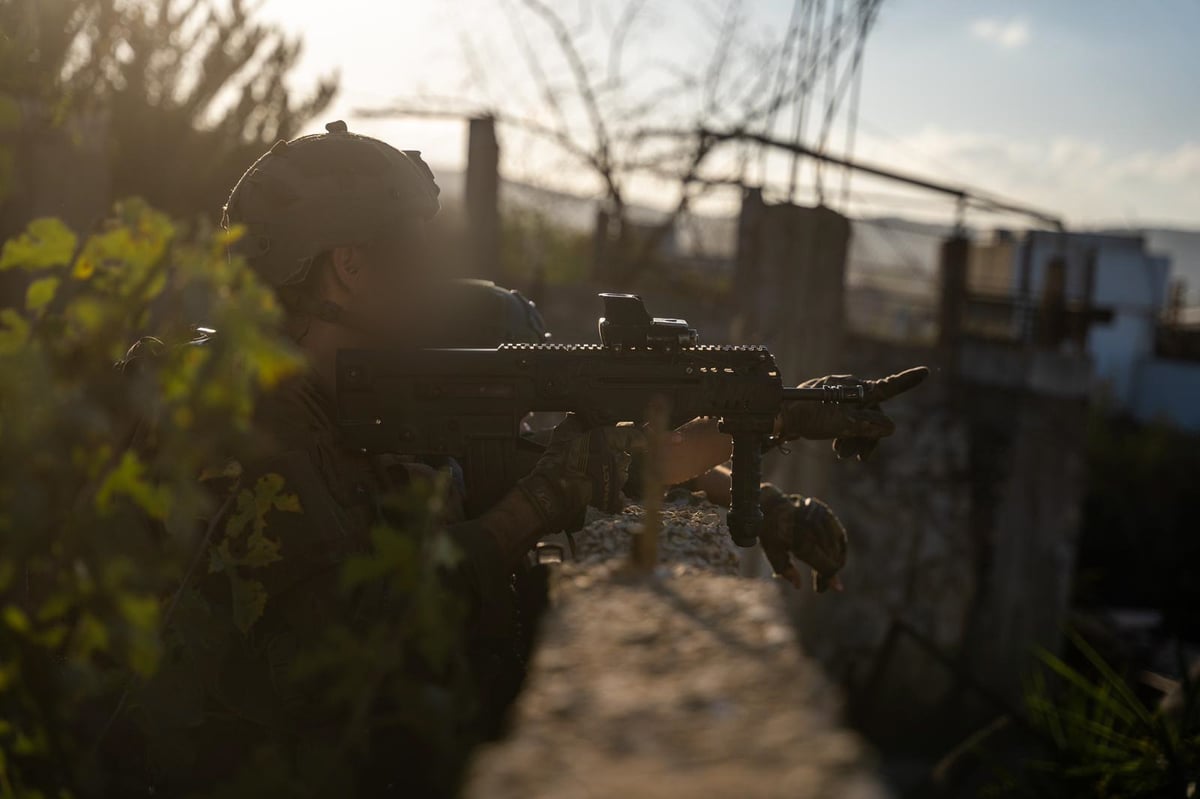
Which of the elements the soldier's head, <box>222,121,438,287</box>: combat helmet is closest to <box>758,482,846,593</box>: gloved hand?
the soldier's head

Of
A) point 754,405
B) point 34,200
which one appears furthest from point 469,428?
point 34,200

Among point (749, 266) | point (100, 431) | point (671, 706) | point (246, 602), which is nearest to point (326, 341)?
point (246, 602)

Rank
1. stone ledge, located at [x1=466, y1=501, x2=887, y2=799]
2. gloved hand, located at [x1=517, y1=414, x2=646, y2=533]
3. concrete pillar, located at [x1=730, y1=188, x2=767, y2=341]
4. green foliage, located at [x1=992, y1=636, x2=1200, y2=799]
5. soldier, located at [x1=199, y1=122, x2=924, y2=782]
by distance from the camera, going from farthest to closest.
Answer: concrete pillar, located at [x1=730, y1=188, x2=767, y2=341] → stone ledge, located at [x1=466, y1=501, x2=887, y2=799] → green foliage, located at [x1=992, y1=636, x2=1200, y2=799] → gloved hand, located at [x1=517, y1=414, x2=646, y2=533] → soldier, located at [x1=199, y1=122, x2=924, y2=782]

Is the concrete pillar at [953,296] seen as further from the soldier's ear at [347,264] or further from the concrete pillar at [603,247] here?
the soldier's ear at [347,264]

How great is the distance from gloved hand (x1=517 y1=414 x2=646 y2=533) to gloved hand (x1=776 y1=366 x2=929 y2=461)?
1.51ft

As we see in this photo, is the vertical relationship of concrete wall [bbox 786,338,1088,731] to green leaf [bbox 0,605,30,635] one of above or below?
below

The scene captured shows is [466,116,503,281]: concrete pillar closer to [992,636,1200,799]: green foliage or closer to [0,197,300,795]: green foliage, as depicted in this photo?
[992,636,1200,799]: green foliage

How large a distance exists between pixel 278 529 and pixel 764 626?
285 inches

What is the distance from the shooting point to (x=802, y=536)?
2.66 m

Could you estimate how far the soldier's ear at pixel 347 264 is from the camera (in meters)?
2.35

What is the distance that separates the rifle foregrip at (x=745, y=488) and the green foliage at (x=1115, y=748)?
211cm

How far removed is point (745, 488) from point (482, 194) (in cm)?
355

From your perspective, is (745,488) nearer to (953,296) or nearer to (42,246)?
(42,246)

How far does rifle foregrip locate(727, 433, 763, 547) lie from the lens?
2559 millimetres
